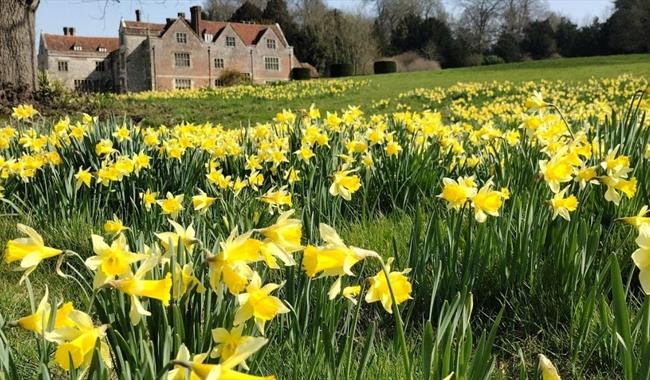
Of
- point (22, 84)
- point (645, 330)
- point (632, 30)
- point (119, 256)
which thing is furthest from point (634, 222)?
point (632, 30)

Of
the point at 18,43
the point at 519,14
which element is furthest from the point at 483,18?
the point at 18,43

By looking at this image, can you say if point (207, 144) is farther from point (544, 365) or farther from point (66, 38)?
point (66, 38)

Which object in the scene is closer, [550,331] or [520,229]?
[550,331]

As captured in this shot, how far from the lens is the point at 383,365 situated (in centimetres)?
145

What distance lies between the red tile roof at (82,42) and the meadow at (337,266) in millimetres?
56476

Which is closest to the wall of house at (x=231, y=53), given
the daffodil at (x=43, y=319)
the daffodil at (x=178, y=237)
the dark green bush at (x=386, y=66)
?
the dark green bush at (x=386, y=66)

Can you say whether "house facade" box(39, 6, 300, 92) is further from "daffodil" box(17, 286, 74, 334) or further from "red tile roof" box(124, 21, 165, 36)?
"daffodil" box(17, 286, 74, 334)

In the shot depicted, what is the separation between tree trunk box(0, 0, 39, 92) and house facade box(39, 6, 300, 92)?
3617 centimetres

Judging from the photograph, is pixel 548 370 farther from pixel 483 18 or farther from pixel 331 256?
pixel 483 18

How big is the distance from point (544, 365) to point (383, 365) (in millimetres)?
661

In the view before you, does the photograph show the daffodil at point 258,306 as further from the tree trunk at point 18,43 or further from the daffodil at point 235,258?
the tree trunk at point 18,43

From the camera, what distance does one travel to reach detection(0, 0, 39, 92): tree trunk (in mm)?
7656

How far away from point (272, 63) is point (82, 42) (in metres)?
19.6

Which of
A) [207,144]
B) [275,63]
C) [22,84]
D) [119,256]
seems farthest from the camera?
[275,63]
